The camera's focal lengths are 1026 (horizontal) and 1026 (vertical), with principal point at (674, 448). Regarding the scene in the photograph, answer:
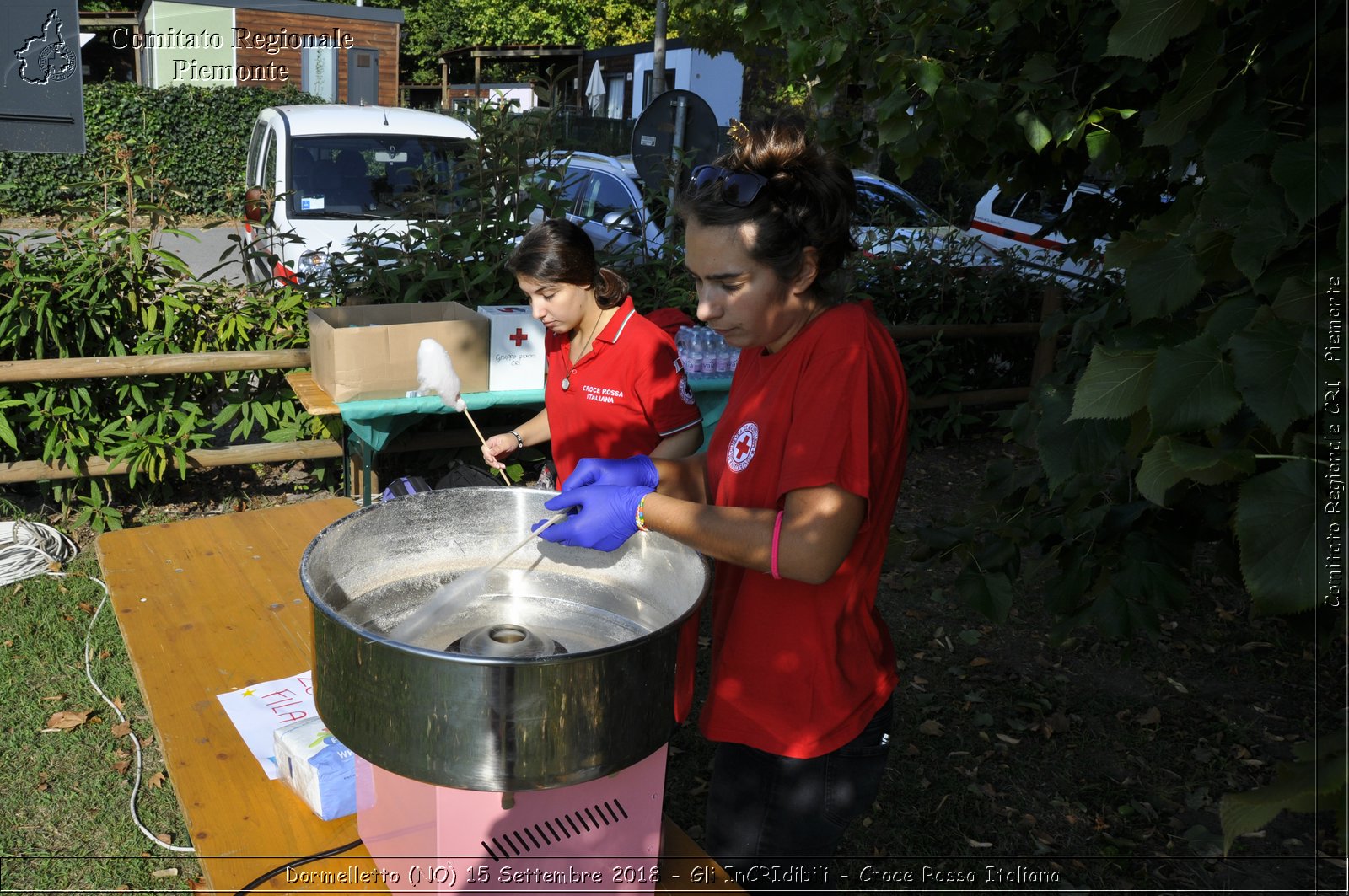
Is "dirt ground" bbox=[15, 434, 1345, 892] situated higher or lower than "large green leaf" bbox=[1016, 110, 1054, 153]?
lower

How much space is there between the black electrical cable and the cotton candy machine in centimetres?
6

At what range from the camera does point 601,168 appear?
9.02 m

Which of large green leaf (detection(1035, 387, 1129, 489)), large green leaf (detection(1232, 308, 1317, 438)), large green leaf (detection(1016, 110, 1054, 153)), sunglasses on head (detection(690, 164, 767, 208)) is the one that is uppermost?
large green leaf (detection(1016, 110, 1054, 153))

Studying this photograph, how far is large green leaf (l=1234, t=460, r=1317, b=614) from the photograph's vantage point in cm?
110

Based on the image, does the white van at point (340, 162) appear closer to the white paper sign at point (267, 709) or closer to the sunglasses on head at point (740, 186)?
the white paper sign at point (267, 709)

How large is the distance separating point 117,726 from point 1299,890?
396 centimetres

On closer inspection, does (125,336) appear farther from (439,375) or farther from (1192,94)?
(1192,94)

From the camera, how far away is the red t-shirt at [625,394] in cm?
282

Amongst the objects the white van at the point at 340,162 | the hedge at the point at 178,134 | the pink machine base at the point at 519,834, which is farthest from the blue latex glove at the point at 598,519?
the hedge at the point at 178,134

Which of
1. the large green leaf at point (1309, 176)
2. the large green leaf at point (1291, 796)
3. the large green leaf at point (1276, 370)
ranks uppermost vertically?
the large green leaf at point (1309, 176)

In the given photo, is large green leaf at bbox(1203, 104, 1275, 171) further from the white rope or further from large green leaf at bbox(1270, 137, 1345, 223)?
the white rope

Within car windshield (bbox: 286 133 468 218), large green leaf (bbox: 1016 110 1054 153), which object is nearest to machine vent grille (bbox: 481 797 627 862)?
large green leaf (bbox: 1016 110 1054 153)

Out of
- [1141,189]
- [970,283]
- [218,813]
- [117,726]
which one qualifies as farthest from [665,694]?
[970,283]

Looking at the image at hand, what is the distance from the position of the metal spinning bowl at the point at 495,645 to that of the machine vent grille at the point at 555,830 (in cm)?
19
